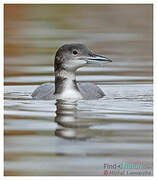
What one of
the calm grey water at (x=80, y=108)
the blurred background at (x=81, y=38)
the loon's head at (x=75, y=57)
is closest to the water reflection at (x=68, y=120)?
the calm grey water at (x=80, y=108)

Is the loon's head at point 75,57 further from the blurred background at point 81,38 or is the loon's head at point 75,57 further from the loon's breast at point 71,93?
the blurred background at point 81,38

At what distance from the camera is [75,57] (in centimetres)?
1256

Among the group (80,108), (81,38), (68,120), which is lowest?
(68,120)

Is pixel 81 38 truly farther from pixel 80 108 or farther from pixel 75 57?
pixel 80 108

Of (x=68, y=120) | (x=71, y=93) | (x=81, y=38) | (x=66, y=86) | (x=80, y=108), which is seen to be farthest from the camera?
(x=81, y=38)

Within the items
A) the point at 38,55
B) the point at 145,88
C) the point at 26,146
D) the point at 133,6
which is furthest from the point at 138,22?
the point at 26,146

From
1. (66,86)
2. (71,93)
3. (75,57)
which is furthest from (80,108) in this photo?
(75,57)

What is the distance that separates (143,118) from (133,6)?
1956cm

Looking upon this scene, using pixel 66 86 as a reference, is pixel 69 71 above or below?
above

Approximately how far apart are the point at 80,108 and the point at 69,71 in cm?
148

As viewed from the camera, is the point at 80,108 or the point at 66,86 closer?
the point at 80,108

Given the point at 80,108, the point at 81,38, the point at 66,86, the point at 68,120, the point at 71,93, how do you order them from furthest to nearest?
the point at 81,38, the point at 66,86, the point at 71,93, the point at 80,108, the point at 68,120

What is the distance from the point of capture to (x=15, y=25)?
2550 cm

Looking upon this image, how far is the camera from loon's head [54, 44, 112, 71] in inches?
491
